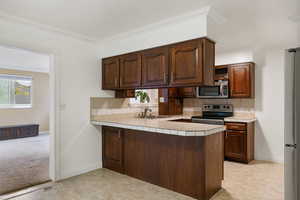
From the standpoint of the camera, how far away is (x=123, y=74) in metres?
3.40

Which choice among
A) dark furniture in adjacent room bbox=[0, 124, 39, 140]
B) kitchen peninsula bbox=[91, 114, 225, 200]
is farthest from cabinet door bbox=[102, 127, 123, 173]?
dark furniture in adjacent room bbox=[0, 124, 39, 140]

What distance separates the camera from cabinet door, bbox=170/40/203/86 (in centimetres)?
247

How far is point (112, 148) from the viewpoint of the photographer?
11.6 feet

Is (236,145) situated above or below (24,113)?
below

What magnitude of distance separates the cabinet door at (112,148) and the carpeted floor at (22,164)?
3.28ft

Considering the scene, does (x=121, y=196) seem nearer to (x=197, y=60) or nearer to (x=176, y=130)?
(x=176, y=130)

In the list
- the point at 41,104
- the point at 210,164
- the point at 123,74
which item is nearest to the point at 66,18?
the point at 123,74

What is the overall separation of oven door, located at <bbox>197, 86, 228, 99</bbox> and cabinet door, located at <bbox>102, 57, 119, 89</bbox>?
2.09 meters

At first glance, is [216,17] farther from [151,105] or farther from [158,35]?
[151,105]

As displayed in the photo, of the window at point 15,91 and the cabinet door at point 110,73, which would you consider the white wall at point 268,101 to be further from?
the window at point 15,91

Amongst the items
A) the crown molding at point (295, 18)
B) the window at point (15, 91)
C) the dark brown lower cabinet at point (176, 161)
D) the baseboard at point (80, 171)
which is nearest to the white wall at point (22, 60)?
the window at point (15, 91)

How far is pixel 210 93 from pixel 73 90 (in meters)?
2.88

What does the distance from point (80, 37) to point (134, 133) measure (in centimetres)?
186

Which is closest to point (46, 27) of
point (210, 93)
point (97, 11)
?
point (97, 11)
